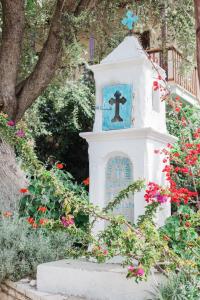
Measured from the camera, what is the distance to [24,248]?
5.87 metres

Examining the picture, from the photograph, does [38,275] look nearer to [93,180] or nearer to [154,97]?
[93,180]

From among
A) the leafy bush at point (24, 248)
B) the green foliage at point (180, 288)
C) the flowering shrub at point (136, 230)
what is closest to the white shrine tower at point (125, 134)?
the flowering shrub at point (136, 230)

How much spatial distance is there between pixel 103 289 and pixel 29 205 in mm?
2624

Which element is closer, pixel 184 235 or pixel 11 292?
pixel 184 235

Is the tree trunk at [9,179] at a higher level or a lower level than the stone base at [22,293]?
higher

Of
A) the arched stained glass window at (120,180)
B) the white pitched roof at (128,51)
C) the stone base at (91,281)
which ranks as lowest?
the stone base at (91,281)

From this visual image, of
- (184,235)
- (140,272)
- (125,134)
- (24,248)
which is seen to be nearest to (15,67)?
(125,134)

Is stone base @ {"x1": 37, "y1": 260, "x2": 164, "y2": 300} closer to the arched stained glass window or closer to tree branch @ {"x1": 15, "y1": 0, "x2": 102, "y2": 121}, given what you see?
the arched stained glass window

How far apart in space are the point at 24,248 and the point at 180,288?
2.42m

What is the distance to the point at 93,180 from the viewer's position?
5.91 meters

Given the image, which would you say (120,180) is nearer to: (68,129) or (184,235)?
(184,235)

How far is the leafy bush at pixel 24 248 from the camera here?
18.5 ft

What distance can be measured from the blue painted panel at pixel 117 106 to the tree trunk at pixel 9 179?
2.19 meters

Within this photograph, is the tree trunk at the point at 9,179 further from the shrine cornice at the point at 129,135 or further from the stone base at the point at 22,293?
the shrine cornice at the point at 129,135
